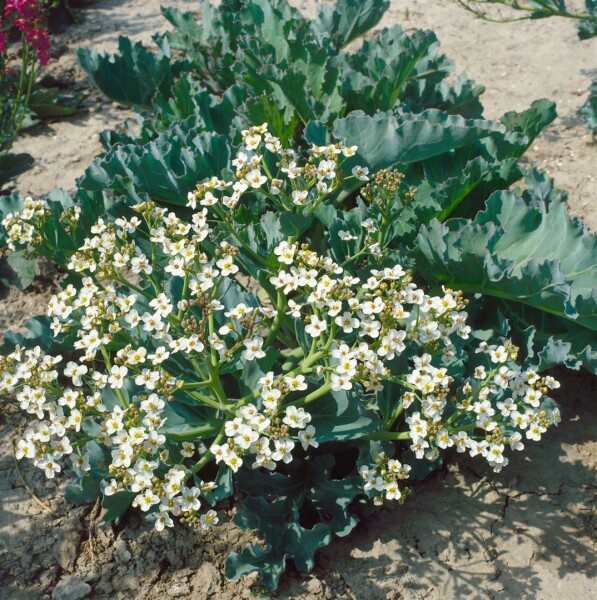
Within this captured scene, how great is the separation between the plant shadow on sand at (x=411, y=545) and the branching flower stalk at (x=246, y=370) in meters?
0.22

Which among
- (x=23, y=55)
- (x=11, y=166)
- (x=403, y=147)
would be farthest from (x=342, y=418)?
(x=23, y=55)

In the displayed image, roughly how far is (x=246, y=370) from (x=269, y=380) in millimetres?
359

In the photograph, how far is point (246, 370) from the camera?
8.66ft

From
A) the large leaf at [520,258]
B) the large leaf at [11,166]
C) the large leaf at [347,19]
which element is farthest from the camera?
the large leaf at [347,19]

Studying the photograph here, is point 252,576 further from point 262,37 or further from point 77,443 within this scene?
point 262,37

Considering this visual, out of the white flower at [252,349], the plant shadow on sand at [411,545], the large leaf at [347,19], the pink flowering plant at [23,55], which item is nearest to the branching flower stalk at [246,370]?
the white flower at [252,349]

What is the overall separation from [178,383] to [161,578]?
91 centimetres

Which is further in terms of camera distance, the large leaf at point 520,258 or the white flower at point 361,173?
the white flower at point 361,173

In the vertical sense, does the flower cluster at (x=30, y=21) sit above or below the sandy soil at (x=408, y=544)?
above

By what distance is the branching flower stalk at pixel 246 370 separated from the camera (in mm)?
2312

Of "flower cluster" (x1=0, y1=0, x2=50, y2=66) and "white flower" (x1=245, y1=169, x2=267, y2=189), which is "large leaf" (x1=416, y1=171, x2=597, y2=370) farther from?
"flower cluster" (x1=0, y1=0, x2=50, y2=66)

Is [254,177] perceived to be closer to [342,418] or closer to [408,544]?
[342,418]

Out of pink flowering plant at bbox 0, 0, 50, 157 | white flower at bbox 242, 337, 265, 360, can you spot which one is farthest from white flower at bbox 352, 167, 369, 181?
pink flowering plant at bbox 0, 0, 50, 157

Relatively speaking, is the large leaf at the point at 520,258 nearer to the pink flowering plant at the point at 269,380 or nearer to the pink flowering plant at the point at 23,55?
the pink flowering plant at the point at 269,380
